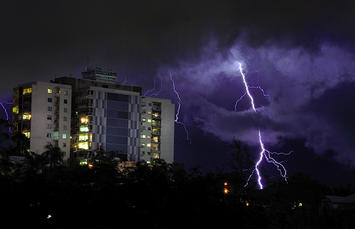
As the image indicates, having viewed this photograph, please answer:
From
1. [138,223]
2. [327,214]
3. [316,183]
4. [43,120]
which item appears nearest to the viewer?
[138,223]

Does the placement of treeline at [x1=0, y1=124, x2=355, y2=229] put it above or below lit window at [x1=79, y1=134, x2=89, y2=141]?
below

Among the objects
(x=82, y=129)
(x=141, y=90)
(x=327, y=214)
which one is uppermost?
(x=141, y=90)

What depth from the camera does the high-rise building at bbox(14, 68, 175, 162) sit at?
119188 millimetres

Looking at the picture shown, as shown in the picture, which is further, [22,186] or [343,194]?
[343,194]

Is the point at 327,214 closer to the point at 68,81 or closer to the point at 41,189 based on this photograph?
the point at 41,189

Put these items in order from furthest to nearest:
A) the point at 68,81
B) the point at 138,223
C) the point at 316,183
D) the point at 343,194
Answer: the point at 68,81, the point at 343,194, the point at 316,183, the point at 138,223

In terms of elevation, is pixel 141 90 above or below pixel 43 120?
above

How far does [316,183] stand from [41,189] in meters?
78.9

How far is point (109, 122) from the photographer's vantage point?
126 meters

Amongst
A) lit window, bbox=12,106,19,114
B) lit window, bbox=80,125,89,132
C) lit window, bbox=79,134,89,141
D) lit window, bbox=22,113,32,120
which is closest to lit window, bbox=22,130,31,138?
lit window, bbox=22,113,32,120

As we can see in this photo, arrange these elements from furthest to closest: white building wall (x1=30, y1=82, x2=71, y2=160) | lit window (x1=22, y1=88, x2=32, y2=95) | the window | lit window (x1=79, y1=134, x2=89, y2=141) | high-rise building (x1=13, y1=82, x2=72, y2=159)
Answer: lit window (x1=79, y1=134, x2=89, y2=141)
lit window (x1=22, y1=88, x2=32, y2=95)
the window
high-rise building (x1=13, y1=82, x2=72, y2=159)
white building wall (x1=30, y1=82, x2=71, y2=160)

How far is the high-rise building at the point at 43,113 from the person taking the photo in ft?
387

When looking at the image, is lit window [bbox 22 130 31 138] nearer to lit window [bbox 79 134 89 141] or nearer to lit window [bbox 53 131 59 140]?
lit window [bbox 53 131 59 140]

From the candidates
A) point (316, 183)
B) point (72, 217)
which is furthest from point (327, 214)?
point (316, 183)
